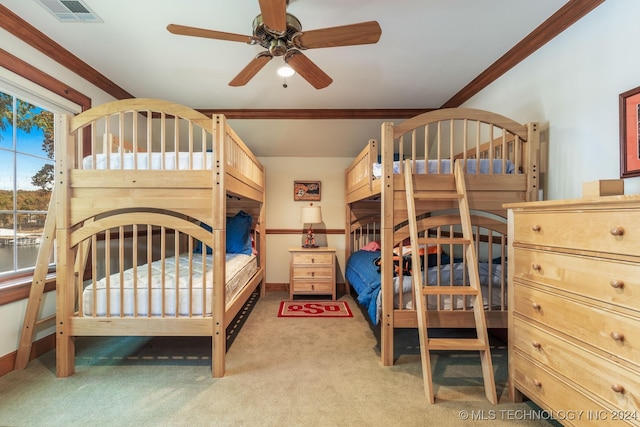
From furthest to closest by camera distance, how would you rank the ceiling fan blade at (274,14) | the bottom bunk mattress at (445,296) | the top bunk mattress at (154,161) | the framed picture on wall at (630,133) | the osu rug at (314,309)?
the osu rug at (314,309), the bottom bunk mattress at (445,296), the top bunk mattress at (154,161), the framed picture on wall at (630,133), the ceiling fan blade at (274,14)

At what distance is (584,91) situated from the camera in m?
1.80

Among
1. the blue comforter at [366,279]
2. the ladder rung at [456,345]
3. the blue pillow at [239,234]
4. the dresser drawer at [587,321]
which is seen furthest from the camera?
the blue pillow at [239,234]

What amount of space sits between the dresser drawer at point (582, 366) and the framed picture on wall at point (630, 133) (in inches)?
39.5

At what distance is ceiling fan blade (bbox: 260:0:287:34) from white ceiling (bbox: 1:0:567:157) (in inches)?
15.2

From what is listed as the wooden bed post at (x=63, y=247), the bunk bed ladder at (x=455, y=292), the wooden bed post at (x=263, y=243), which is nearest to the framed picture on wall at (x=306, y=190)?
the wooden bed post at (x=263, y=243)

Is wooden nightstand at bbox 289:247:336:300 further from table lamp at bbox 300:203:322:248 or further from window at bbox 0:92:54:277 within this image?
window at bbox 0:92:54:277

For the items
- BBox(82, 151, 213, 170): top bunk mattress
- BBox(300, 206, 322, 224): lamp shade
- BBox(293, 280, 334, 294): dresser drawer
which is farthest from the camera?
BBox(300, 206, 322, 224): lamp shade

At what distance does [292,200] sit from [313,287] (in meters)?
1.36

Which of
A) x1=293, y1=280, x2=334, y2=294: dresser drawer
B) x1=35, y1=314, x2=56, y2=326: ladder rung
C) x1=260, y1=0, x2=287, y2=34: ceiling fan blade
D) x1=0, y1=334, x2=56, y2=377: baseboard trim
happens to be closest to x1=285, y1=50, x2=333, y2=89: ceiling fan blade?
x1=260, y1=0, x2=287, y2=34: ceiling fan blade

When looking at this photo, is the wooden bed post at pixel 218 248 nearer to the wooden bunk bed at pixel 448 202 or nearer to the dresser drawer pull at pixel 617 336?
the wooden bunk bed at pixel 448 202

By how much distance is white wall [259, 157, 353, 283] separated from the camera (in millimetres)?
4312

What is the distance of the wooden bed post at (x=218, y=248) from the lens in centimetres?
190

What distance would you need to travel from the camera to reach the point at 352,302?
3666 mm

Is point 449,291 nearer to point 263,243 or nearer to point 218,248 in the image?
point 218,248
